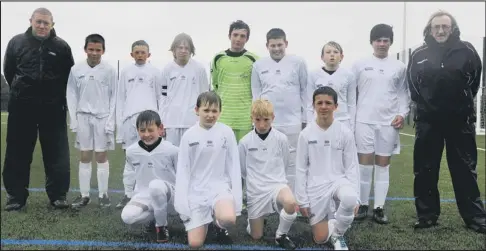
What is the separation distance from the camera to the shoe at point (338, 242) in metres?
3.77

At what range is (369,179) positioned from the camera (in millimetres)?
5023

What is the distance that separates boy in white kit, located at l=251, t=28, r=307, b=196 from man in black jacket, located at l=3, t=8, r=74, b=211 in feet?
7.26

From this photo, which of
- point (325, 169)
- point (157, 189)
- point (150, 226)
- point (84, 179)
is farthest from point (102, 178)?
point (325, 169)

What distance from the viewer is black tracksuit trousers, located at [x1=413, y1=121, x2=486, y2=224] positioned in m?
4.52

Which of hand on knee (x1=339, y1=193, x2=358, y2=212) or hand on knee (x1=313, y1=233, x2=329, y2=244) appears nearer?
hand on knee (x1=339, y1=193, x2=358, y2=212)

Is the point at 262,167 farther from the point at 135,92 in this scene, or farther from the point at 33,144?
the point at 33,144

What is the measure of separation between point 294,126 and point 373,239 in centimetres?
147

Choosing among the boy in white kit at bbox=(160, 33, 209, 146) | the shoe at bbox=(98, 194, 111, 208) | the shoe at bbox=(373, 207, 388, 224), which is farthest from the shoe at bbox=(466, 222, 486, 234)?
the shoe at bbox=(98, 194, 111, 208)

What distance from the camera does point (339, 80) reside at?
4898 mm

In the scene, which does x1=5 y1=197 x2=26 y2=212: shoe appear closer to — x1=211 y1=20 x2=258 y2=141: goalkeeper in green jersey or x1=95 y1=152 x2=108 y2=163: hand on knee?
x1=95 y1=152 x2=108 y2=163: hand on knee

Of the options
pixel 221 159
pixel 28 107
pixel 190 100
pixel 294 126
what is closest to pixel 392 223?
pixel 294 126

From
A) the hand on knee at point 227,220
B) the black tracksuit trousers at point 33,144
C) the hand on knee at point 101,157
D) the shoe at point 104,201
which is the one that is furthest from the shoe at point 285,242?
the black tracksuit trousers at point 33,144

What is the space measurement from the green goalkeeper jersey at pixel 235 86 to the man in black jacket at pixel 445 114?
65.5 inches

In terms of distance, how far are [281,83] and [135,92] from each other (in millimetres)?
1653
